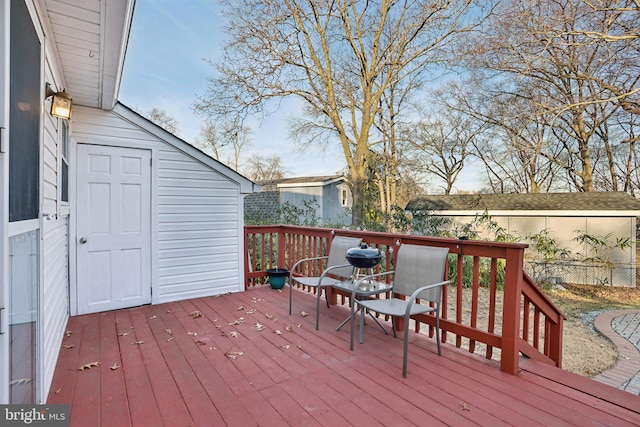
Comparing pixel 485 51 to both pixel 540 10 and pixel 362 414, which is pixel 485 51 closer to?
pixel 540 10

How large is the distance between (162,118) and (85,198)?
492 inches

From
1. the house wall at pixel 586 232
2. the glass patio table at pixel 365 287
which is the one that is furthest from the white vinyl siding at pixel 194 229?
the house wall at pixel 586 232

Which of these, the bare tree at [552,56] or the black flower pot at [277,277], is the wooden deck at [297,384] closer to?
the black flower pot at [277,277]

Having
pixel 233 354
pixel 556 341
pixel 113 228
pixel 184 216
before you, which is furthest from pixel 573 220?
pixel 113 228

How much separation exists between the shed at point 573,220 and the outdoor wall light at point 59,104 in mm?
8878

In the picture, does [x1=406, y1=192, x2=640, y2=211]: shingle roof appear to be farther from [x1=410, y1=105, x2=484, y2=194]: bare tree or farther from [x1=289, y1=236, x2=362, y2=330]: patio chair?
[x1=289, y1=236, x2=362, y2=330]: patio chair

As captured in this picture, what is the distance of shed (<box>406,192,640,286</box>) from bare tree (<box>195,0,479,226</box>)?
14.1ft

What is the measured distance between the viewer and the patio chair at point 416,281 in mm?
2830

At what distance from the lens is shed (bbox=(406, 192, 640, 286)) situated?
966 cm

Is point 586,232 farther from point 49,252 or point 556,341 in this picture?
point 49,252

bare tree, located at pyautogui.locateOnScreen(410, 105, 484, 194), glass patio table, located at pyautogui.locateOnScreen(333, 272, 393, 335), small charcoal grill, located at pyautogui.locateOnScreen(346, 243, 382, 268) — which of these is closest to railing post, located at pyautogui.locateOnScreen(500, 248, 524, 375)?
glass patio table, located at pyautogui.locateOnScreen(333, 272, 393, 335)

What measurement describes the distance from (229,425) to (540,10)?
9157mm

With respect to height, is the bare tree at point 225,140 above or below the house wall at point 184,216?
above

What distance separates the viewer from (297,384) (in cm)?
240
